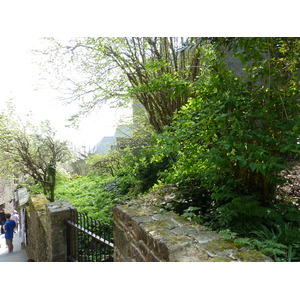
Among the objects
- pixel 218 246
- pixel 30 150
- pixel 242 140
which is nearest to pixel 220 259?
pixel 218 246

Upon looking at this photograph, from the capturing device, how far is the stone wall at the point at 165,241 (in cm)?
149

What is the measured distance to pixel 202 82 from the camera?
242 cm

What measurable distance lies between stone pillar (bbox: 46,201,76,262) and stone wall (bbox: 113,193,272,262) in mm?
934

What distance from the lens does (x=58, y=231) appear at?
316 centimetres


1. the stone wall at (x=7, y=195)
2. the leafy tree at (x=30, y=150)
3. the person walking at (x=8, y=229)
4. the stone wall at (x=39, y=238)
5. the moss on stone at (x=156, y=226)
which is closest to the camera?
the moss on stone at (x=156, y=226)

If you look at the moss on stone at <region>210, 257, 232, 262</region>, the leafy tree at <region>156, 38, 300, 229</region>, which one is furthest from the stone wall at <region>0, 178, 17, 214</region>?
the moss on stone at <region>210, 257, 232, 262</region>

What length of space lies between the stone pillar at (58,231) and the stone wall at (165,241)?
3.06 ft

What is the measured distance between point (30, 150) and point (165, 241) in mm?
5835

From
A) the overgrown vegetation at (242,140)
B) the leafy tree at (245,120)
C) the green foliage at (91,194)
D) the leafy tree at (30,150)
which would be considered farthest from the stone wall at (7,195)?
the leafy tree at (245,120)

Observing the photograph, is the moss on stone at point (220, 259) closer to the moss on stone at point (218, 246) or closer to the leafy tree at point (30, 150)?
the moss on stone at point (218, 246)
